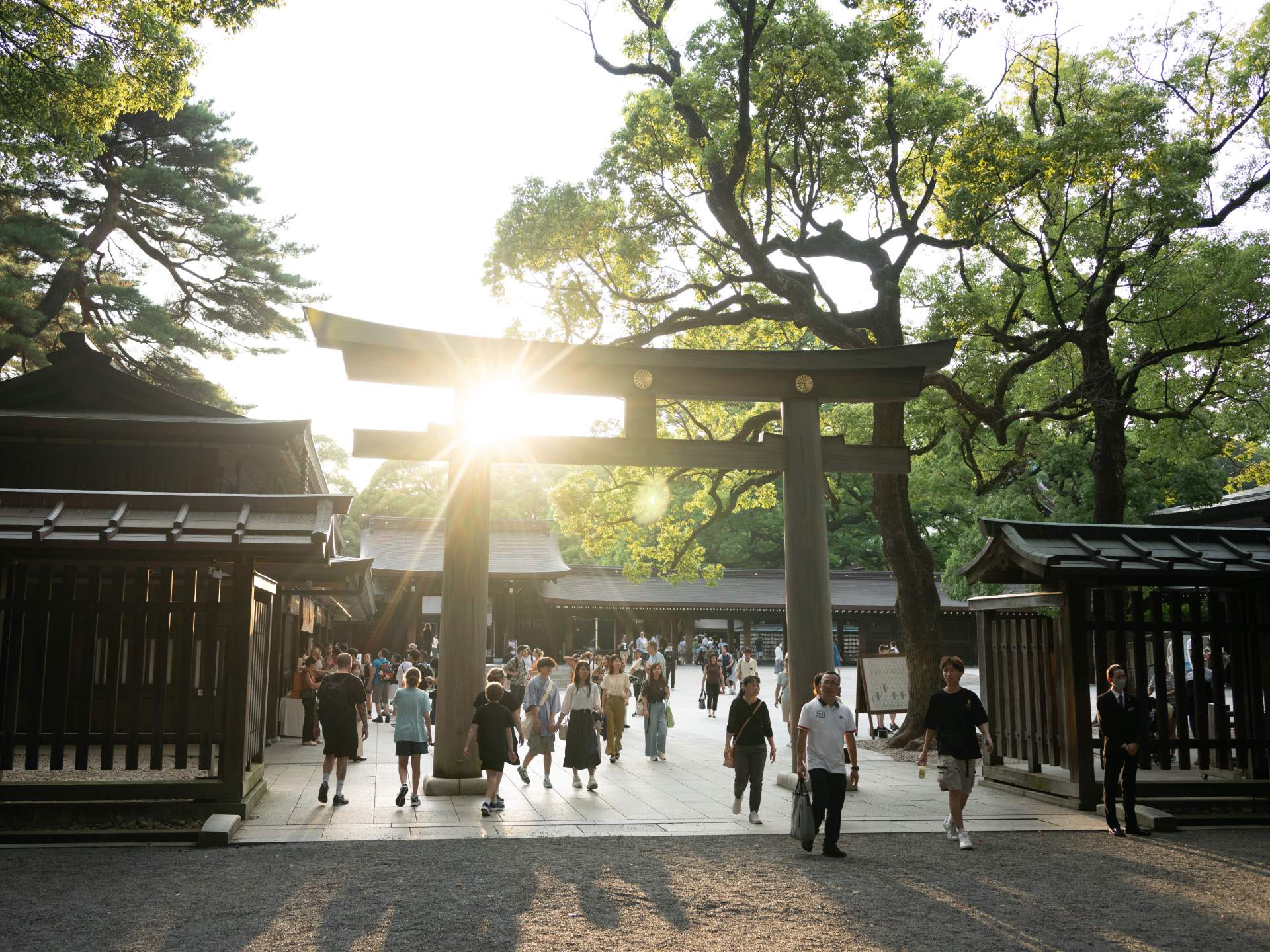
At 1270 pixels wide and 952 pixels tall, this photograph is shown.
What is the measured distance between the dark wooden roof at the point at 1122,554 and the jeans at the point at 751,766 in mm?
3416

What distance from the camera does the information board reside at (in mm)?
17547

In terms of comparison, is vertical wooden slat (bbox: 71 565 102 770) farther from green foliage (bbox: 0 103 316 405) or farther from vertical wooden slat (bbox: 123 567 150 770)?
green foliage (bbox: 0 103 316 405)

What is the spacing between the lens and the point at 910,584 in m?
16.6

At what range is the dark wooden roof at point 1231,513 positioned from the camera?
18078 millimetres

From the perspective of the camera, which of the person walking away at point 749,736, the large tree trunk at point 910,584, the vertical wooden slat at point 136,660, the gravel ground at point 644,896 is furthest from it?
the large tree trunk at point 910,584

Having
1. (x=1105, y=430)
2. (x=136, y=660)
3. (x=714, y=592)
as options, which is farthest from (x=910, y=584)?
(x=714, y=592)

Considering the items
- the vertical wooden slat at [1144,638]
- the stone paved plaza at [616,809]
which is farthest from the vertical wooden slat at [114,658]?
the vertical wooden slat at [1144,638]

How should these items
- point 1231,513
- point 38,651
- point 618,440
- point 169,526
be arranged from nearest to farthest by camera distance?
point 38,651 → point 169,526 → point 618,440 → point 1231,513

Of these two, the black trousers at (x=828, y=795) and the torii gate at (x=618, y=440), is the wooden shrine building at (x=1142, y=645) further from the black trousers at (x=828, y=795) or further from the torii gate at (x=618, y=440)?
the black trousers at (x=828, y=795)

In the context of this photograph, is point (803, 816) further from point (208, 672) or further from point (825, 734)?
point (208, 672)

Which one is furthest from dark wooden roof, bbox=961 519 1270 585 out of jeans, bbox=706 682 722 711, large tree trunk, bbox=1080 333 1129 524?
jeans, bbox=706 682 722 711

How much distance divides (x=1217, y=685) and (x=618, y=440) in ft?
23.7

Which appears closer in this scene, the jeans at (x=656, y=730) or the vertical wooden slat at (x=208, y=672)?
the vertical wooden slat at (x=208, y=672)

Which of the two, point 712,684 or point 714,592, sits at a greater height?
Result: point 714,592
